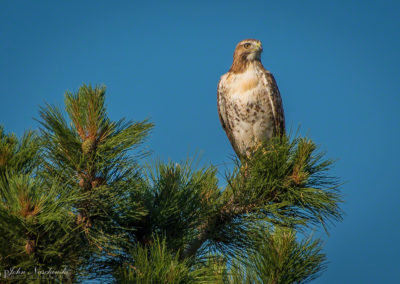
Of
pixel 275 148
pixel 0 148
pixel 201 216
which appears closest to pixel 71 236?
pixel 0 148

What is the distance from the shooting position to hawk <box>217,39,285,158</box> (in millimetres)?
7156

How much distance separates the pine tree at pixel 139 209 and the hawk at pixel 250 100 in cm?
298

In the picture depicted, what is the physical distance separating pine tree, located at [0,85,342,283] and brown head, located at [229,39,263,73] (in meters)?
3.56

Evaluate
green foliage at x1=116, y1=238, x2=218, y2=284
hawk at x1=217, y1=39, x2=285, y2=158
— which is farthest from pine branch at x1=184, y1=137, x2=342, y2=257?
hawk at x1=217, y1=39, x2=285, y2=158

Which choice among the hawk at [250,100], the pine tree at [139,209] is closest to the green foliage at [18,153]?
the pine tree at [139,209]

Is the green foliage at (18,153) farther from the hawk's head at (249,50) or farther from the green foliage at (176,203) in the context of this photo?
the hawk's head at (249,50)

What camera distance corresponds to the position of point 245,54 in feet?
25.1

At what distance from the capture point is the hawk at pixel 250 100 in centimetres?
716

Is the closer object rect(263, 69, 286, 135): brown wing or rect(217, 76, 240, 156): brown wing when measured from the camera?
rect(263, 69, 286, 135): brown wing

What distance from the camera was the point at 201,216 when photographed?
3.57m

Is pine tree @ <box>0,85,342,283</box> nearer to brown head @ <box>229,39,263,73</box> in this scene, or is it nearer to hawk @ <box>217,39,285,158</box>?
hawk @ <box>217,39,285,158</box>

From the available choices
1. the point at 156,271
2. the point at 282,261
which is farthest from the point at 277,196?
the point at 156,271

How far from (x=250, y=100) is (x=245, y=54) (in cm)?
93

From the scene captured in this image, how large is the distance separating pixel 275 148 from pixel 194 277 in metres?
1.45
